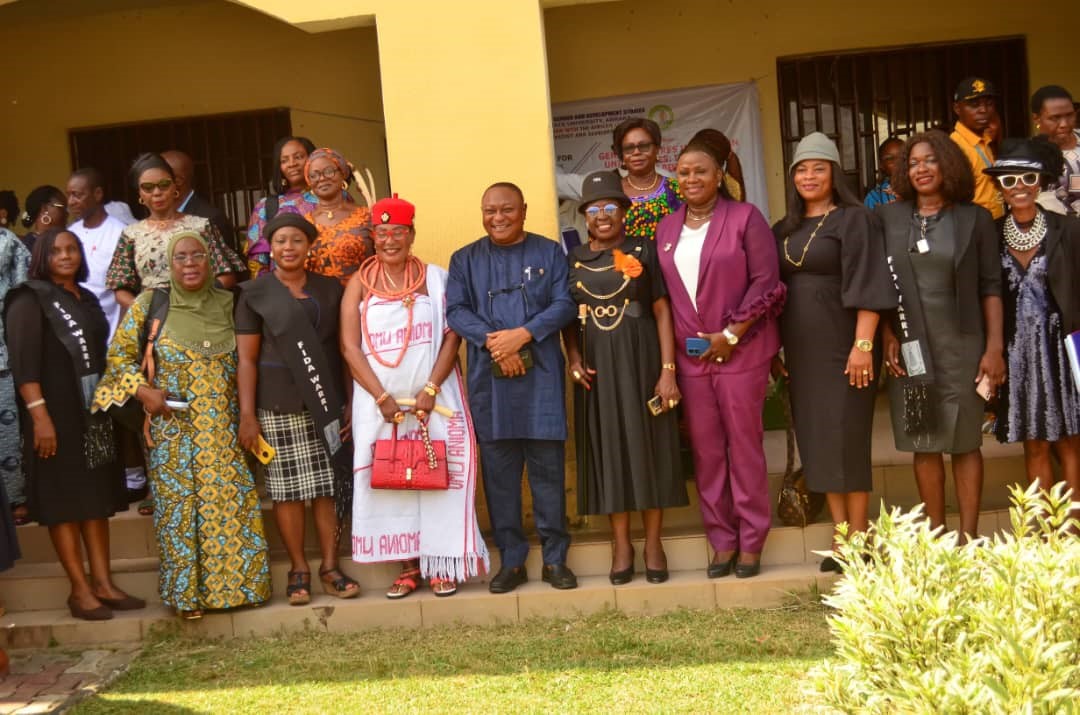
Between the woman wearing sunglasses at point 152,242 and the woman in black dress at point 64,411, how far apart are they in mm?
197

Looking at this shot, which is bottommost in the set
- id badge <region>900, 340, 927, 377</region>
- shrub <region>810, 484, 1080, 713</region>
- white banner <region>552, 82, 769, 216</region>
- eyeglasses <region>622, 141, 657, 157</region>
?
shrub <region>810, 484, 1080, 713</region>

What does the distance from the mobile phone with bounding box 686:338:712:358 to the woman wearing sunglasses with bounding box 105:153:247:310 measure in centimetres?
227

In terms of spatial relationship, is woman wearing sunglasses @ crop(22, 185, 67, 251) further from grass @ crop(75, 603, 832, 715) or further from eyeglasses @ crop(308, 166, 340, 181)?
grass @ crop(75, 603, 832, 715)

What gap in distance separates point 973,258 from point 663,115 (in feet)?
12.1

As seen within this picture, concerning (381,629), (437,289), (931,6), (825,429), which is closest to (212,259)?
(437,289)

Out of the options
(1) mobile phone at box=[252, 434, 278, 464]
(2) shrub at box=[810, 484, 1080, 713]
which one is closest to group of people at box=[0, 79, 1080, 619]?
(1) mobile phone at box=[252, 434, 278, 464]

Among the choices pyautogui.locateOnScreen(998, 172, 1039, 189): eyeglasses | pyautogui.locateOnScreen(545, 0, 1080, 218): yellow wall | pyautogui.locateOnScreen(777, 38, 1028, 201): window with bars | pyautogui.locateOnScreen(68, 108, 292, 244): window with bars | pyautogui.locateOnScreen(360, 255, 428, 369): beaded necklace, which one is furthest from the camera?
pyautogui.locateOnScreen(68, 108, 292, 244): window with bars

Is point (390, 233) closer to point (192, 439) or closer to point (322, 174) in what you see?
point (322, 174)

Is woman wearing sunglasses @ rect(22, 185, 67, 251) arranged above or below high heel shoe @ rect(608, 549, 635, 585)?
above

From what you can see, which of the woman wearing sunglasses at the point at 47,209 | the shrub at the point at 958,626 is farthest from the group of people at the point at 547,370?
the shrub at the point at 958,626

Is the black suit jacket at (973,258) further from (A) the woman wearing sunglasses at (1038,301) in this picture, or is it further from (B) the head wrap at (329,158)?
(B) the head wrap at (329,158)

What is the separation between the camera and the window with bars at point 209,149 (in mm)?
9000

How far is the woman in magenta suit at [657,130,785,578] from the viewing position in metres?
5.45

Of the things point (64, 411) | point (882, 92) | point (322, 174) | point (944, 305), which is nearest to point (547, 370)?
point (322, 174)
